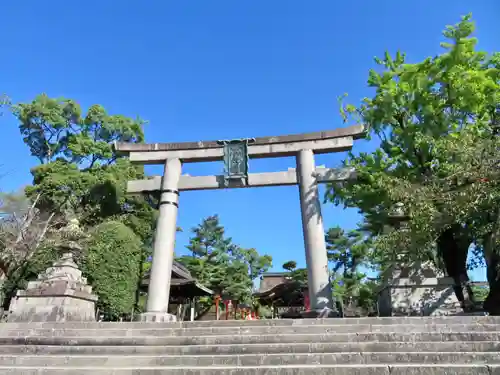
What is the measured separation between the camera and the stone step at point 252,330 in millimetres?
5495

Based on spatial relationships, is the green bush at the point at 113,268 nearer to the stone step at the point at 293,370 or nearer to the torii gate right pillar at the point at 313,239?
the torii gate right pillar at the point at 313,239

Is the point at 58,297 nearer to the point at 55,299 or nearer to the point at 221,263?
the point at 55,299

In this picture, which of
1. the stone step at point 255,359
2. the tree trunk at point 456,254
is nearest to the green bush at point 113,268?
the stone step at point 255,359

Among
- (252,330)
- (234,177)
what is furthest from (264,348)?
(234,177)

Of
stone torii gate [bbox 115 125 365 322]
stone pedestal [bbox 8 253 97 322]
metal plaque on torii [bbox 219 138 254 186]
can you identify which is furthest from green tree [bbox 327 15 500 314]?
stone pedestal [bbox 8 253 97 322]

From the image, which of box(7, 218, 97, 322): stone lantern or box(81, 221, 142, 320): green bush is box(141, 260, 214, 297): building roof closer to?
box(81, 221, 142, 320): green bush

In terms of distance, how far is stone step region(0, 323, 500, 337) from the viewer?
5495mm

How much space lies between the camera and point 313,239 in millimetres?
10031

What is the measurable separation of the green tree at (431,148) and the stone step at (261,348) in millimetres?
3197

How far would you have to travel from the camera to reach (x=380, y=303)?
934cm

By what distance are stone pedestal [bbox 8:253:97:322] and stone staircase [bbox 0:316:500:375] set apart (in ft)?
6.45

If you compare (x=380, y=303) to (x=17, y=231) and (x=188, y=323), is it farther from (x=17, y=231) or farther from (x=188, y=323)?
(x=17, y=231)

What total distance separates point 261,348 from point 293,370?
1.00 meters

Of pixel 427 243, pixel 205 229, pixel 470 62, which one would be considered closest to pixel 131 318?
pixel 427 243
